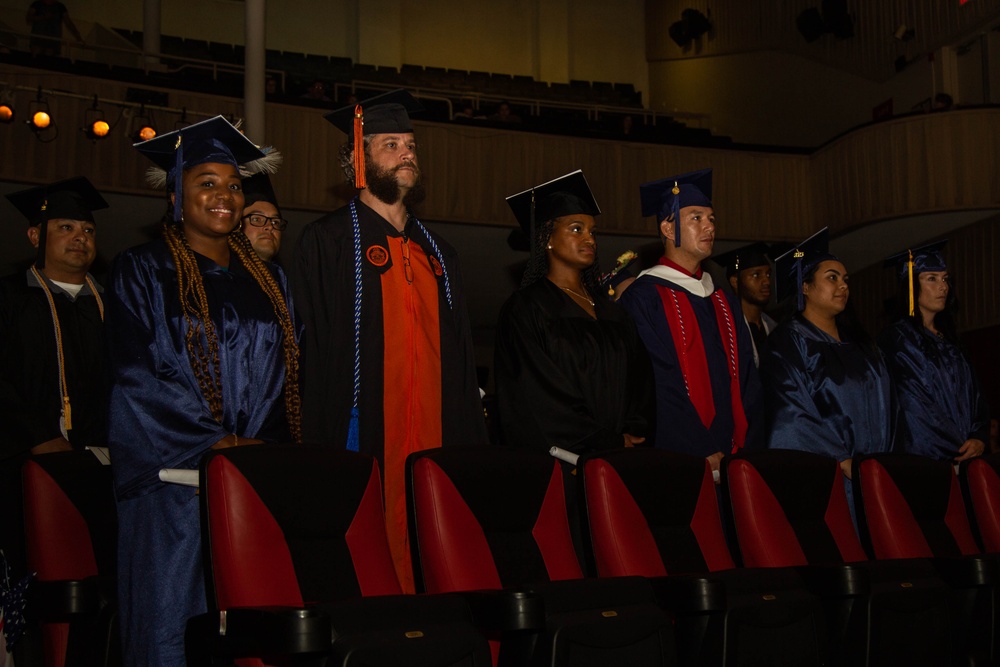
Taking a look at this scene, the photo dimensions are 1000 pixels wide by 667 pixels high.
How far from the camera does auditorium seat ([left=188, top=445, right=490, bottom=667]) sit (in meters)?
1.87

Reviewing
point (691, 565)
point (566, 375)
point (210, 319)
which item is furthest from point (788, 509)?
point (210, 319)

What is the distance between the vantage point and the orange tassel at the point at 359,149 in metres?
3.40

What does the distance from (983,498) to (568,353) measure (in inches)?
63.2

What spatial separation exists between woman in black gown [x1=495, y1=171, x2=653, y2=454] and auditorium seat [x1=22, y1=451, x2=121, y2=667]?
1283mm

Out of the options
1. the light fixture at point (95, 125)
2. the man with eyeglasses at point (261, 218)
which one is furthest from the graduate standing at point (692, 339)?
the light fixture at point (95, 125)

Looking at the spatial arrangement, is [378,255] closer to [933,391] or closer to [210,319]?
[210,319]

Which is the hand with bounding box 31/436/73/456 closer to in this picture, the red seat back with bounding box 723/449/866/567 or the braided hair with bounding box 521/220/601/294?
the braided hair with bounding box 521/220/601/294

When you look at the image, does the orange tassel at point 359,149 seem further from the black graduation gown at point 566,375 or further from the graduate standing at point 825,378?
the graduate standing at point 825,378

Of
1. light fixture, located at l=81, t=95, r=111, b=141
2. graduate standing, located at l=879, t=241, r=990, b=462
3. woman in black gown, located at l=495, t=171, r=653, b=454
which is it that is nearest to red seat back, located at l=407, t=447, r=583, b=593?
woman in black gown, located at l=495, t=171, r=653, b=454

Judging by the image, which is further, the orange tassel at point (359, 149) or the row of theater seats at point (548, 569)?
the orange tassel at point (359, 149)

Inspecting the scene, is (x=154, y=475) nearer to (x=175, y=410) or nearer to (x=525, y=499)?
(x=175, y=410)

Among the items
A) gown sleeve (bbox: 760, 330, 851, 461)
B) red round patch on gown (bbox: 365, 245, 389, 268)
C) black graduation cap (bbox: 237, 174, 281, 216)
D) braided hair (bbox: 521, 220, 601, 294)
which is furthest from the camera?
black graduation cap (bbox: 237, 174, 281, 216)

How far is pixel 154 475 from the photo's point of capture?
2.50m

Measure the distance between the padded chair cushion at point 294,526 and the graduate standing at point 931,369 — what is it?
2.93 m
